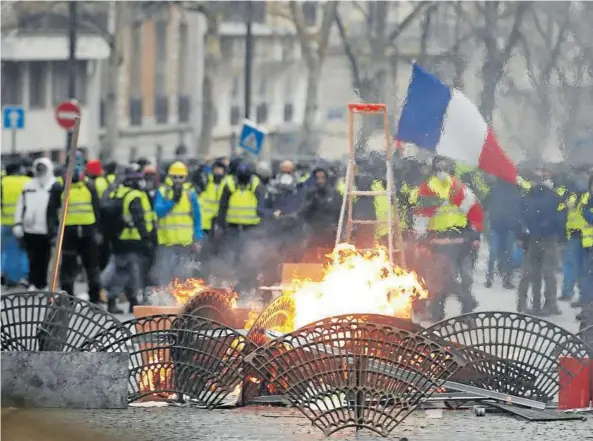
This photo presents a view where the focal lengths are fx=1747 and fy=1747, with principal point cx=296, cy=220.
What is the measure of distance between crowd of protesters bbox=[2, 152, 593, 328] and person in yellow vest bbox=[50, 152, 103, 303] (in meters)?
0.01

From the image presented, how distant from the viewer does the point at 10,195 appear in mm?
21016

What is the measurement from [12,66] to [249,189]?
23546 millimetres

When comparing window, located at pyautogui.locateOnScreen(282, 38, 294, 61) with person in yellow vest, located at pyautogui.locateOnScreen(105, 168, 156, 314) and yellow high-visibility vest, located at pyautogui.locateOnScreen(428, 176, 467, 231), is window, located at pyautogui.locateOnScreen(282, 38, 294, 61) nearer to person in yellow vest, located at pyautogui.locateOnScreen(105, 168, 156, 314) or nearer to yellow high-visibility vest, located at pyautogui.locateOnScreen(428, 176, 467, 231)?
person in yellow vest, located at pyautogui.locateOnScreen(105, 168, 156, 314)

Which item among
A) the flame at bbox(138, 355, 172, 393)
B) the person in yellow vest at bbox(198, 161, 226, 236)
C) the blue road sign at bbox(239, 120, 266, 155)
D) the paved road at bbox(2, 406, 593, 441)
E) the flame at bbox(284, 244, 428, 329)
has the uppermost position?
the blue road sign at bbox(239, 120, 266, 155)

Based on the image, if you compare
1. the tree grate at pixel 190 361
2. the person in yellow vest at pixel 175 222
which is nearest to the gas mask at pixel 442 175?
the person in yellow vest at pixel 175 222

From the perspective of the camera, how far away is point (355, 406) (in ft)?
32.8

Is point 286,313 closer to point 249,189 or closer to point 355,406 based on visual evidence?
point 355,406

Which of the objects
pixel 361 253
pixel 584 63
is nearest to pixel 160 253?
pixel 584 63

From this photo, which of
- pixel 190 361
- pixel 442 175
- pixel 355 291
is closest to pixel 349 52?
pixel 442 175

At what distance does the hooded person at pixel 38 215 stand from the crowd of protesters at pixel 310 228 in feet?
0.04

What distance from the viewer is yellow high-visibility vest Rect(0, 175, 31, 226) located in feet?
68.8

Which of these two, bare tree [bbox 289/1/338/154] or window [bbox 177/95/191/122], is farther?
window [bbox 177/95/191/122]

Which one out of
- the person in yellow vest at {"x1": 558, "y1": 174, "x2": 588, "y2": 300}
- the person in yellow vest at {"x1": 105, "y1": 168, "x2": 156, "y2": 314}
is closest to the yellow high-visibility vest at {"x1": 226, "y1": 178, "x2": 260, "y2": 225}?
the person in yellow vest at {"x1": 105, "y1": 168, "x2": 156, "y2": 314}

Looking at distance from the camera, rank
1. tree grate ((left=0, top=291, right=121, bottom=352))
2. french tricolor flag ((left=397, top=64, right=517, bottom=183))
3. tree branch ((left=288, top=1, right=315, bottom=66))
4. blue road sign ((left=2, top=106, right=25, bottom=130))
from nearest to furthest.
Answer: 1. tree grate ((left=0, top=291, right=121, bottom=352))
2. french tricolor flag ((left=397, top=64, right=517, bottom=183))
3. blue road sign ((left=2, top=106, right=25, bottom=130))
4. tree branch ((left=288, top=1, right=315, bottom=66))
